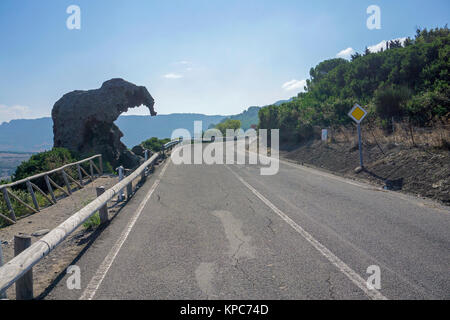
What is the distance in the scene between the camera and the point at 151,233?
242 inches

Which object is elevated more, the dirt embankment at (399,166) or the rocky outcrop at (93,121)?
the rocky outcrop at (93,121)

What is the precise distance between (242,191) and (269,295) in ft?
→ 22.2

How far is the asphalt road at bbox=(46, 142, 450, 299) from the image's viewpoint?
3.83m

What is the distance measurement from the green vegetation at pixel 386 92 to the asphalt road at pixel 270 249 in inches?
394

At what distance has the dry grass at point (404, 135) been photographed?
11.9 m

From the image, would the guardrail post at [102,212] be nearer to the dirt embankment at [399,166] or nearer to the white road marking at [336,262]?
the white road marking at [336,262]

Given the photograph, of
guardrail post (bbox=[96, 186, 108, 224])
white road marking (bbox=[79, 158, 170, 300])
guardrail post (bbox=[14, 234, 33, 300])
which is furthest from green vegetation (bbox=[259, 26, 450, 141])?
guardrail post (bbox=[14, 234, 33, 300])

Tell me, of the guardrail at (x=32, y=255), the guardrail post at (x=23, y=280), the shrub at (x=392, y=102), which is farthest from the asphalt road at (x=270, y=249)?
the shrub at (x=392, y=102)

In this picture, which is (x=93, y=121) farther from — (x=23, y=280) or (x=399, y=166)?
(x=23, y=280)

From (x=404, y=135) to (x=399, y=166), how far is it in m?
3.14

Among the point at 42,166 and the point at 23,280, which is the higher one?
the point at 42,166

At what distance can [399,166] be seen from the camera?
12031 millimetres

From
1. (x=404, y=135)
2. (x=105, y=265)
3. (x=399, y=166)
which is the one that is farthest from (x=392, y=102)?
(x=105, y=265)

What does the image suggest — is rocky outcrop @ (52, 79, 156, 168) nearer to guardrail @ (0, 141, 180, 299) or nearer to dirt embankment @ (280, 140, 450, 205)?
dirt embankment @ (280, 140, 450, 205)
